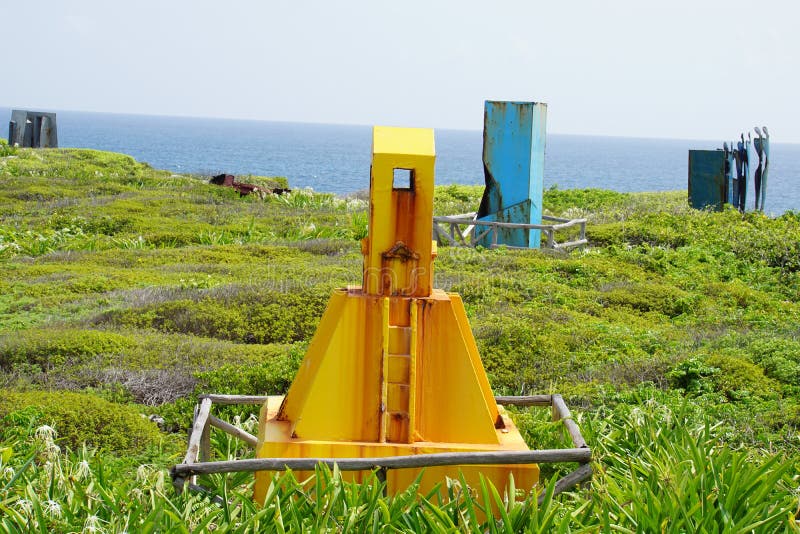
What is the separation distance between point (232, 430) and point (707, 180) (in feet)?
59.5

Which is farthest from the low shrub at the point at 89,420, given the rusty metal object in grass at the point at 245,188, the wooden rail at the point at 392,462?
the rusty metal object in grass at the point at 245,188

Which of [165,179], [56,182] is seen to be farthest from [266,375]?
[165,179]

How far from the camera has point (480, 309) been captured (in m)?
12.0

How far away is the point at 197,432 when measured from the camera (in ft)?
17.4

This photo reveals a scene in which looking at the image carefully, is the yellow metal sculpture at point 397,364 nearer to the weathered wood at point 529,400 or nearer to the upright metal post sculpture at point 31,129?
the weathered wood at point 529,400

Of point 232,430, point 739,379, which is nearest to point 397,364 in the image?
point 232,430

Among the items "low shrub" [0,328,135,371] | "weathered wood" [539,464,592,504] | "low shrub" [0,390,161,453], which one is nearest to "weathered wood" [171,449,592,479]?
"weathered wood" [539,464,592,504]

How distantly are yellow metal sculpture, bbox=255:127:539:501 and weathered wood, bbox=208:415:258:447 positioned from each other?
791mm

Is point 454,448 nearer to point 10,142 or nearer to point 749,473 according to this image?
point 749,473

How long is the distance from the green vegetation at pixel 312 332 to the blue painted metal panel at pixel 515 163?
1215 mm

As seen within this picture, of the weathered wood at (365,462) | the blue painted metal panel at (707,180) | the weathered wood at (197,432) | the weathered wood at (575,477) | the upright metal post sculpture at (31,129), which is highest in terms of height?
the upright metal post sculpture at (31,129)

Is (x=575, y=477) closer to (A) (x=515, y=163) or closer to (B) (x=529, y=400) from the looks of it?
(B) (x=529, y=400)

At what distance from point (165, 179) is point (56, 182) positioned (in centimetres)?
381

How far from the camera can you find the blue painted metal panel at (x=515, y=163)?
16.8m
